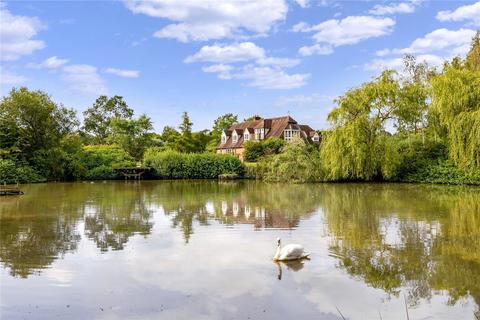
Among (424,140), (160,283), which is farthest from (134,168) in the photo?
(160,283)

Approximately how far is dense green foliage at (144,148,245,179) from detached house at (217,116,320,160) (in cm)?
1034

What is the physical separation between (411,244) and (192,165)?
3701cm

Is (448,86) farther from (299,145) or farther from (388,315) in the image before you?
(388,315)

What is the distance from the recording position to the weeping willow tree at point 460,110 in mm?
27766

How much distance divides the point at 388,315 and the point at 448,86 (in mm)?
25693

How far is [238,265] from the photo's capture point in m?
9.59

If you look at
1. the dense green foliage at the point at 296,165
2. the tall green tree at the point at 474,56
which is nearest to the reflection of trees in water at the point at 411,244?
the dense green foliage at the point at 296,165

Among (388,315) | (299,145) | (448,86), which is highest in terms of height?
(448,86)

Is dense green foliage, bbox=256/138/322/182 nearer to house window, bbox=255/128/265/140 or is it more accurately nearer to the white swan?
house window, bbox=255/128/265/140

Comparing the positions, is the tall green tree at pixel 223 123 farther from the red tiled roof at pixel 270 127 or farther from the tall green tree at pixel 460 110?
the tall green tree at pixel 460 110

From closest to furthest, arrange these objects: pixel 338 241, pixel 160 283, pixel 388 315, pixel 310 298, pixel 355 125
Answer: pixel 388 315 → pixel 310 298 → pixel 160 283 → pixel 338 241 → pixel 355 125

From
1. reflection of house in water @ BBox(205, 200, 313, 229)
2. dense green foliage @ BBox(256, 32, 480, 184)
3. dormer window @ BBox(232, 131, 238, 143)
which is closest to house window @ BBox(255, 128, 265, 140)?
dormer window @ BBox(232, 131, 238, 143)

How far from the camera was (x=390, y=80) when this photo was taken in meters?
34.4

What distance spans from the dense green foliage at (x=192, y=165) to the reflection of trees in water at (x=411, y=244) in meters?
26.9
